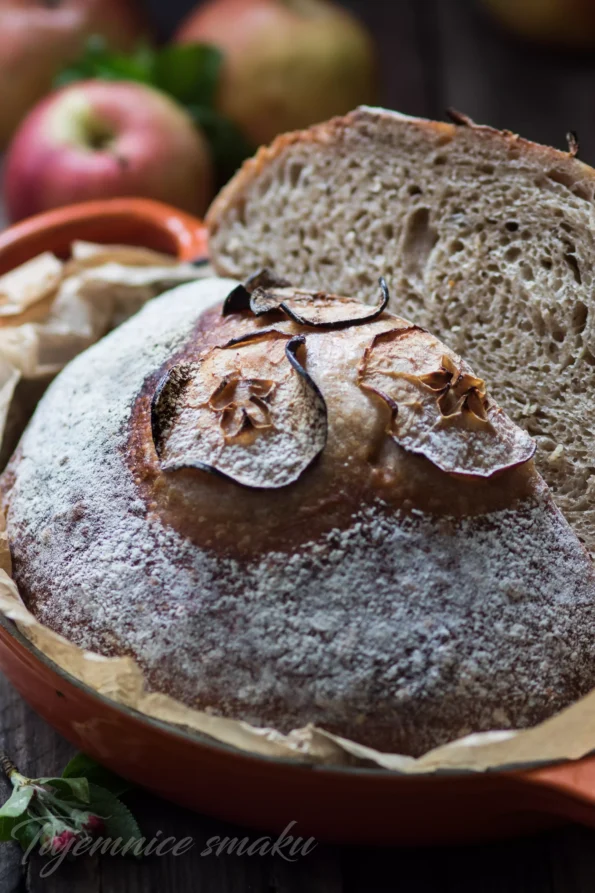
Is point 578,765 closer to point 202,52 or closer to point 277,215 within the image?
point 277,215

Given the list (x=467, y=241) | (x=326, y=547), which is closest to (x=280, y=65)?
(x=467, y=241)

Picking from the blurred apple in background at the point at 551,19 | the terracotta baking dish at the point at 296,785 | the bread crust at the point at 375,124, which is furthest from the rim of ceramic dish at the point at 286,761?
the blurred apple in background at the point at 551,19

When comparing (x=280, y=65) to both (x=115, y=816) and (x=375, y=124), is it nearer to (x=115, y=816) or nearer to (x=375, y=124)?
(x=375, y=124)

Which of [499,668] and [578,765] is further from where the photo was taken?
[499,668]

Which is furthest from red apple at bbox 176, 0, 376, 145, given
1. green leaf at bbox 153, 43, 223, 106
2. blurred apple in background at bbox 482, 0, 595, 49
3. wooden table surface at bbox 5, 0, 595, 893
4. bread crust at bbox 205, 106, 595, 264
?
wooden table surface at bbox 5, 0, 595, 893

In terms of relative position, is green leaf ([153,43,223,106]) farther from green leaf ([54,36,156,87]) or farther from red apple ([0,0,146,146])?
red apple ([0,0,146,146])

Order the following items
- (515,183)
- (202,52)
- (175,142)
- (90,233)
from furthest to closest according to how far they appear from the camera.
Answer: (202,52) < (175,142) < (90,233) < (515,183)

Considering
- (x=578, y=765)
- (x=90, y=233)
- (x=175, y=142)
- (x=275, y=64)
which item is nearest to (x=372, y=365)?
(x=578, y=765)

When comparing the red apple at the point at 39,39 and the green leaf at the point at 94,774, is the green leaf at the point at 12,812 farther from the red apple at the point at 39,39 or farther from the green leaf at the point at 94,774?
the red apple at the point at 39,39
